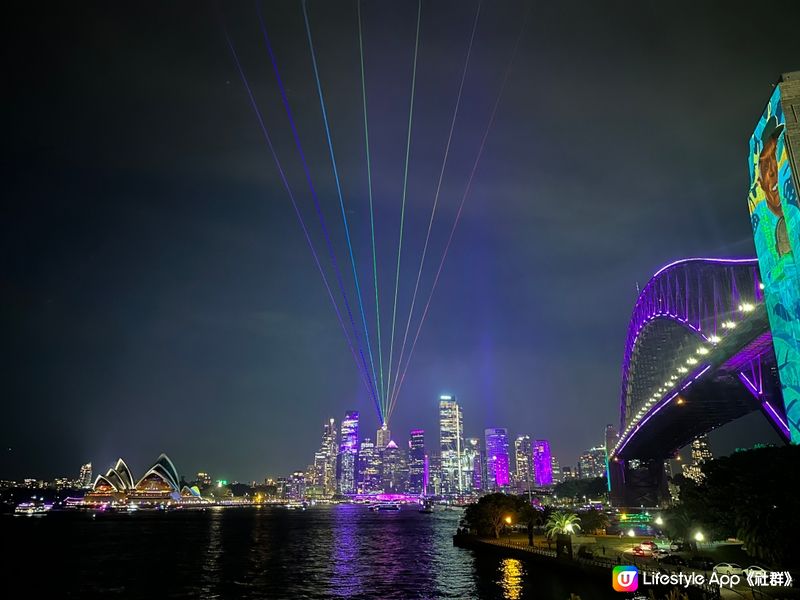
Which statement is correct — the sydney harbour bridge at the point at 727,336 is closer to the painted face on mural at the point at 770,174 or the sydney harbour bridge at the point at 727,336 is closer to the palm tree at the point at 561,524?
the painted face on mural at the point at 770,174

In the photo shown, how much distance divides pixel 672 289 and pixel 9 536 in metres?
142

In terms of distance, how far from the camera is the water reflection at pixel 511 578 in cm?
4774

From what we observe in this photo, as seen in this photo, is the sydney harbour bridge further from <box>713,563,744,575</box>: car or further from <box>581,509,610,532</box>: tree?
<box>581,509,610,532</box>: tree

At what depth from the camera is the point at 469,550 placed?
264ft

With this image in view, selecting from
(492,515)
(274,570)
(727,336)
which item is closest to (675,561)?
(727,336)

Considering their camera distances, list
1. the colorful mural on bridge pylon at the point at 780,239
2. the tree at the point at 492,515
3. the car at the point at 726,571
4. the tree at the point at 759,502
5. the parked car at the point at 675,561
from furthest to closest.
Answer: the tree at the point at 492,515 → the parked car at the point at 675,561 → the colorful mural on bridge pylon at the point at 780,239 → the car at the point at 726,571 → the tree at the point at 759,502

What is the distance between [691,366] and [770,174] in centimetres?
4168

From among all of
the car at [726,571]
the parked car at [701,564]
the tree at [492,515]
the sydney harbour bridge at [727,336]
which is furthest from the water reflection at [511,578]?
the sydney harbour bridge at [727,336]

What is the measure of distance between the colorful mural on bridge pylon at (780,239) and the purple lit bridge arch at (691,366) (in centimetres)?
1013

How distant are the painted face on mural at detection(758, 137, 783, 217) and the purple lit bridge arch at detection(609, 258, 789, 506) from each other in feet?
45.7

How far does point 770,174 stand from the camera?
47531 millimetres

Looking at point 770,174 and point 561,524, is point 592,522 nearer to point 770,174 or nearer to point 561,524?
point 561,524

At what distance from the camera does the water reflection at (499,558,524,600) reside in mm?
47741

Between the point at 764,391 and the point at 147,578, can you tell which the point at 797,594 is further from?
the point at 147,578
